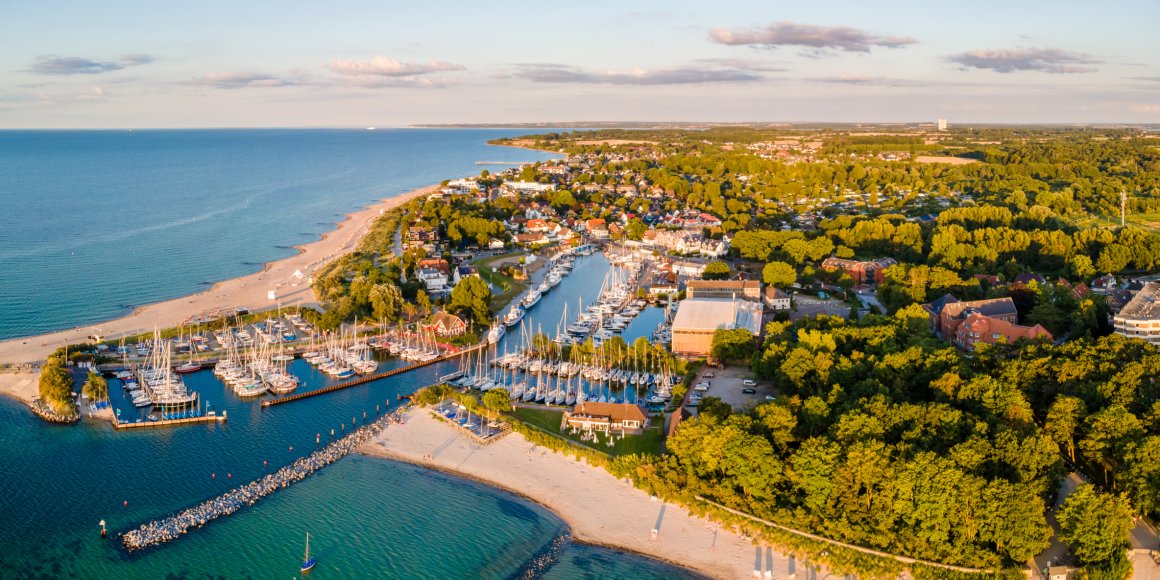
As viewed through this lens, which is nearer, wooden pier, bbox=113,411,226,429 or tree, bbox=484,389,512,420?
wooden pier, bbox=113,411,226,429

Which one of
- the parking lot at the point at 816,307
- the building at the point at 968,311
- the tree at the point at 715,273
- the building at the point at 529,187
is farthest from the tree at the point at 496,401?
the building at the point at 529,187

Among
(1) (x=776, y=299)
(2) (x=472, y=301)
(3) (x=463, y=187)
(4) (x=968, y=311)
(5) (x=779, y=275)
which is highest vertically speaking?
(3) (x=463, y=187)

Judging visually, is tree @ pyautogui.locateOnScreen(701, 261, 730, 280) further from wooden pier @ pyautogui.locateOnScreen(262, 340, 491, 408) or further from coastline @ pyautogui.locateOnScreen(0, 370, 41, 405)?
coastline @ pyautogui.locateOnScreen(0, 370, 41, 405)

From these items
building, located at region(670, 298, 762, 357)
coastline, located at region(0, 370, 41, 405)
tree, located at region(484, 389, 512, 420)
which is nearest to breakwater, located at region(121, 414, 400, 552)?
tree, located at region(484, 389, 512, 420)

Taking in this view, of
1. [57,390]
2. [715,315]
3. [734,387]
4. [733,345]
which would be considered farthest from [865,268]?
[57,390]

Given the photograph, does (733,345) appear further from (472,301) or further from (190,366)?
(190,366)

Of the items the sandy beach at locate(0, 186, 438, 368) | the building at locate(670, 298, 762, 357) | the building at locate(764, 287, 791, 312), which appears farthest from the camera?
the building at locate(764, 287, 791, 312)

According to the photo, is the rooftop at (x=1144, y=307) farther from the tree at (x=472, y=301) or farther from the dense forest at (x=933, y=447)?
the tree at (x=472, y=301)
